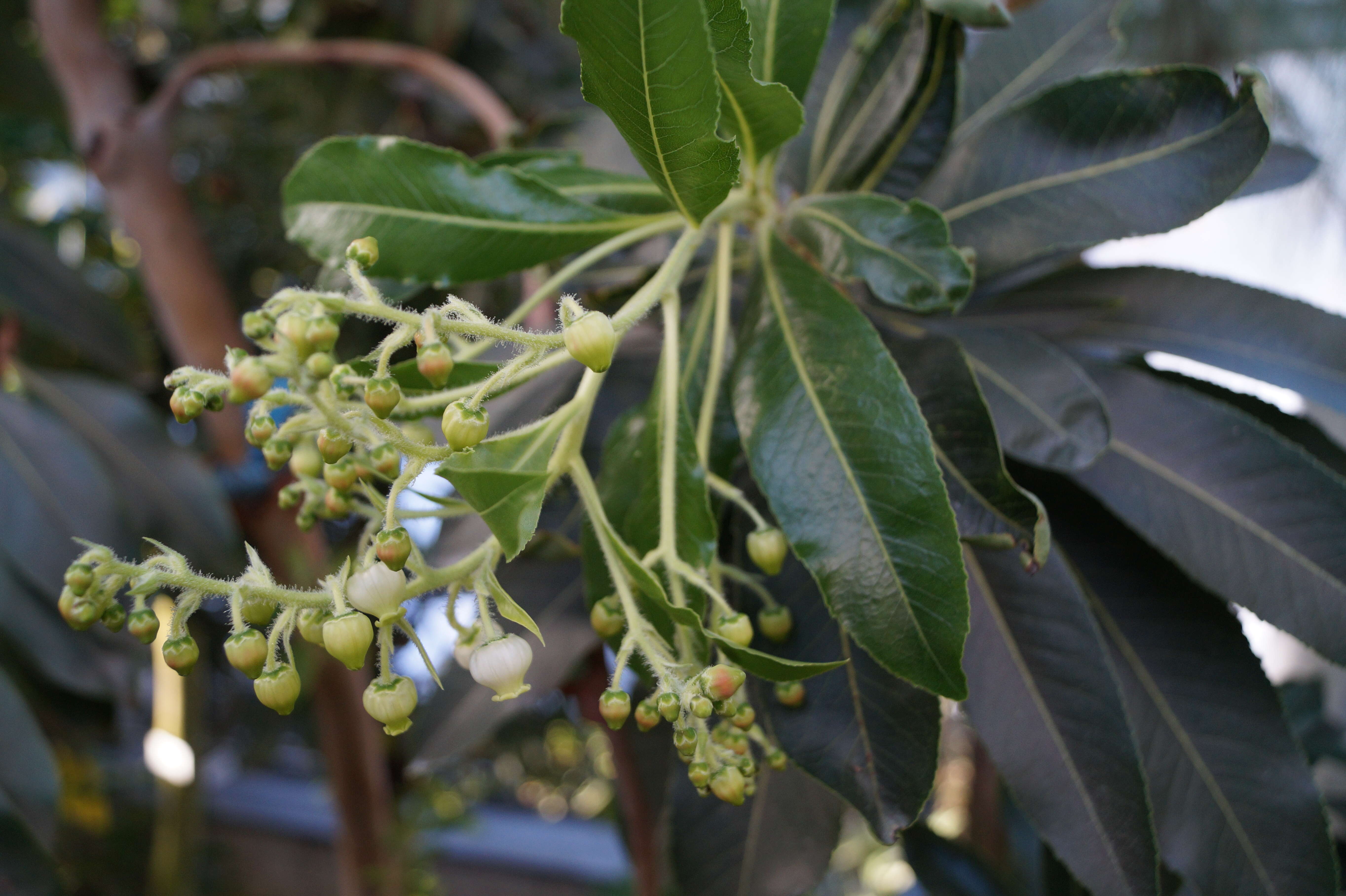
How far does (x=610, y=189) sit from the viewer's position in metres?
0.60

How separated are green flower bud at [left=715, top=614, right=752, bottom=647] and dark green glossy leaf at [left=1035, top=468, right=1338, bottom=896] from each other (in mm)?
371

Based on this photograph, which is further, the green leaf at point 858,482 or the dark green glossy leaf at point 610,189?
the dark green glossy leaf at point 610,189

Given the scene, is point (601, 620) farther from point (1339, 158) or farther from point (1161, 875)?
point (1339, 158)

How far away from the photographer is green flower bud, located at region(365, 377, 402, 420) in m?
0.33

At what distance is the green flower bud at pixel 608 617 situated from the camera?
1.52ft

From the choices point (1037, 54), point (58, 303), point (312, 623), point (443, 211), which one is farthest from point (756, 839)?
point (58, 303)

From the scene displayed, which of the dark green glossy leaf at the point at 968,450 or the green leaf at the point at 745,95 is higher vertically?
the green leaf at the point at 745,95

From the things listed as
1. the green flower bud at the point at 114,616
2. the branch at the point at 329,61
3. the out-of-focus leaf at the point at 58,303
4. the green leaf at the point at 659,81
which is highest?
the branch at the point at 329,61

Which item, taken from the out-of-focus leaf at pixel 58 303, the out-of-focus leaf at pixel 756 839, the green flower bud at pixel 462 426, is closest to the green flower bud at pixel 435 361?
the green flower bud at pixel 462 426

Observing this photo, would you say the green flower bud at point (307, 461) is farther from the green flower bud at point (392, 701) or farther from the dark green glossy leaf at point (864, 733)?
the dark green glossy leaf at point (864, 733)

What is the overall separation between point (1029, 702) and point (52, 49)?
1.41 meters

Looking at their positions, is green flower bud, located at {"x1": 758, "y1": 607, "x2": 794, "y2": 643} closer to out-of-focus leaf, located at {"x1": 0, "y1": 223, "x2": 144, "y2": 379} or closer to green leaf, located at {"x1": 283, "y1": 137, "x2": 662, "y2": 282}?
green leaf, located at {"x1": 283, "y1": 137, "x2": 662, "y2": 282}

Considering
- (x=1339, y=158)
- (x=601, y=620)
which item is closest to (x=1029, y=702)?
(x=601, y=620)

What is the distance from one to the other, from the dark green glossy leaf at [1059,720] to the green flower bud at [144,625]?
504mm
